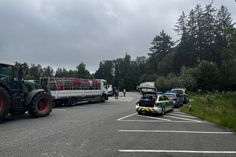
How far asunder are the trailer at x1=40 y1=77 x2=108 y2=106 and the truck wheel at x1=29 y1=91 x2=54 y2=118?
5232 mm

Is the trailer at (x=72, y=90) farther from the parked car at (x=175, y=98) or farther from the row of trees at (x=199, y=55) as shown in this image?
the row of trees at (x=199, y=55)

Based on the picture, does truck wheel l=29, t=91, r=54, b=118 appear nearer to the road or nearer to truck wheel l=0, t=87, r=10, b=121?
truck wheel l=0, t=87, r=10, b=121

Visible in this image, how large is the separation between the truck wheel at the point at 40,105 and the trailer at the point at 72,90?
5232 millimetres

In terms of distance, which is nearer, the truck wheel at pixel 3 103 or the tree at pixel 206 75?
the truck wheel at pixel 3 103

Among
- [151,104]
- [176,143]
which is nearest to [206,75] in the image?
[151,104]

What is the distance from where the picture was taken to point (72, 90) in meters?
25.8

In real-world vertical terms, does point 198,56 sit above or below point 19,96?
above

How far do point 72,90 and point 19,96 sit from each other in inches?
448

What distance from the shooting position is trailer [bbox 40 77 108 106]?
23984 mm

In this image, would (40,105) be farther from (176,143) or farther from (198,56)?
(198,56)

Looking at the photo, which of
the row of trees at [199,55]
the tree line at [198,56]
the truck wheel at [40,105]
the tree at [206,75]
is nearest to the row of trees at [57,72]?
the tree line at [198,56]

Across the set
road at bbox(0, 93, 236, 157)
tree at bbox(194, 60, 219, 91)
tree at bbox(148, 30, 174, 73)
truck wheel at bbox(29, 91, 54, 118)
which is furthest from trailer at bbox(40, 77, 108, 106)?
tree at bbox(148, 30, 174, 73)

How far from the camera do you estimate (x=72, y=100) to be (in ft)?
84.2

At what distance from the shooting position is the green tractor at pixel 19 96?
A: 13.0m
